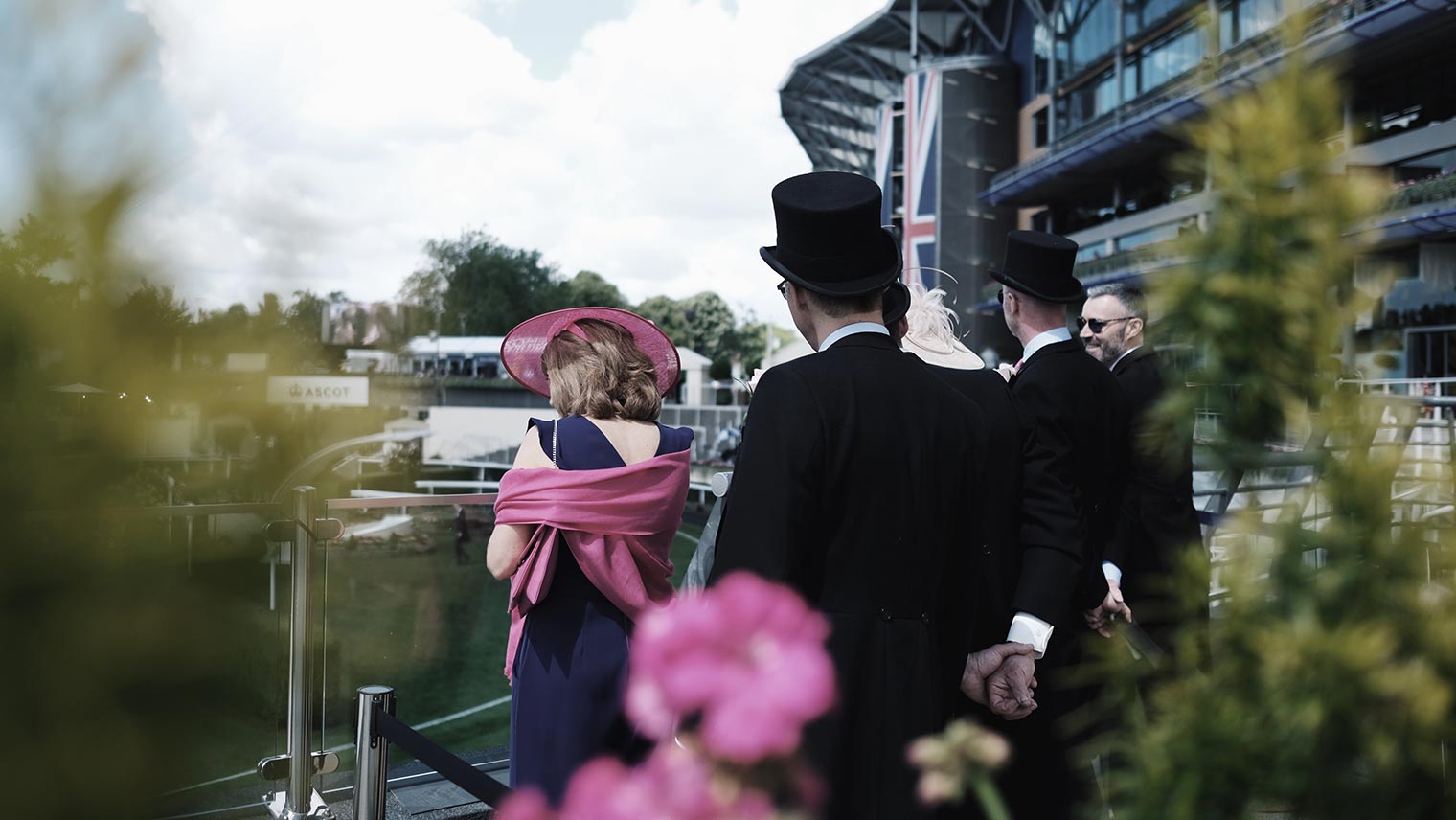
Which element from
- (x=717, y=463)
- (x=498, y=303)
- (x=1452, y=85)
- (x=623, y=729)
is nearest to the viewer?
(x=623, y=729)

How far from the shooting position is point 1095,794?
0.92 metres

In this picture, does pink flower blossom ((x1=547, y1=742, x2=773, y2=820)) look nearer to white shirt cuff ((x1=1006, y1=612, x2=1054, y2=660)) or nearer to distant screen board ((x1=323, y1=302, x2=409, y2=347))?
distant screen board ((x1=323, y1=302, x2=409, y2=347))

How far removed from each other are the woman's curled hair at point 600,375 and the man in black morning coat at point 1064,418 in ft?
3.29

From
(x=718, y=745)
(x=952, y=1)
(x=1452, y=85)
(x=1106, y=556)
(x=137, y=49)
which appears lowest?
(x=1106, y=556)

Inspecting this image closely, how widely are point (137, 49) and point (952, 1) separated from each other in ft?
167

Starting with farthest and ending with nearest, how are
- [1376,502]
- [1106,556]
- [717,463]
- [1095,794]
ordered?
[717,463] → [1106,556] → [1095,794] → [1376,502]

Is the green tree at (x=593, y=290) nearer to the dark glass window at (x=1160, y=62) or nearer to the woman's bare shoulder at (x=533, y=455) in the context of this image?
the dark glass window at (x=1160, y=62)

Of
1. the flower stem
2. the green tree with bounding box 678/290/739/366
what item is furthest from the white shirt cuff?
the green tree with bounding box 678/290/739/366

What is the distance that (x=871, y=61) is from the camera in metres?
53.1

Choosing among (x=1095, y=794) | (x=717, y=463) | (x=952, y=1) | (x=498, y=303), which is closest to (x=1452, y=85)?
(x=717, y=463)

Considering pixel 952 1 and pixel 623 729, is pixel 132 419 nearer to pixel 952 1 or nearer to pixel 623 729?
pixel 623 729

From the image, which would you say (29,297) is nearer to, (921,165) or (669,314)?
(921,165)

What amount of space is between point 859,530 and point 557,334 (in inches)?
55.8

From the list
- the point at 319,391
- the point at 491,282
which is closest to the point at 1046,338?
the point at 319,391
